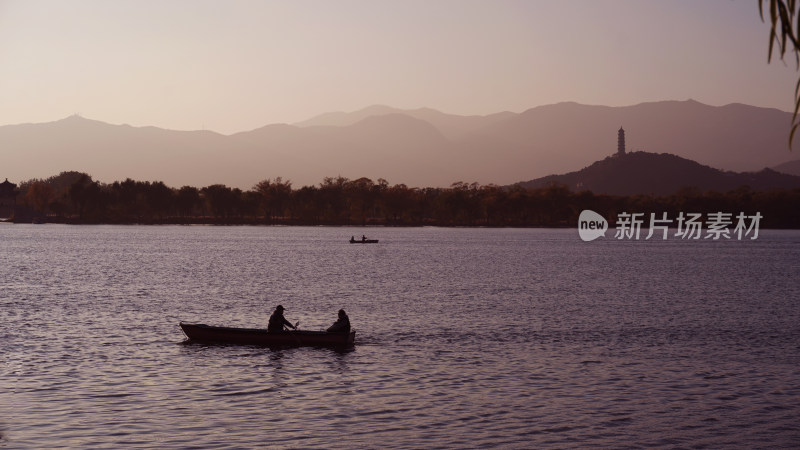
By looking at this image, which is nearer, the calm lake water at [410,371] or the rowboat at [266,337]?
the calm lake water at [410,371]

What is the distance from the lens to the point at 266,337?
4312 cm

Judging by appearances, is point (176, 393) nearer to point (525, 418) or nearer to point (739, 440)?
point (525, 418)

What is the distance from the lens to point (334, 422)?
28.3 meters

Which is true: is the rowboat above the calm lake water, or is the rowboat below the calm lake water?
above

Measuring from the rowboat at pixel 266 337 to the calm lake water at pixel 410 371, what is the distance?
2.61ft

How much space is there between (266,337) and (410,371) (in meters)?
9.41

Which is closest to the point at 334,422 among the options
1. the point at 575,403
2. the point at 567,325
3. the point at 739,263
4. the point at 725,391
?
the point at 575,403

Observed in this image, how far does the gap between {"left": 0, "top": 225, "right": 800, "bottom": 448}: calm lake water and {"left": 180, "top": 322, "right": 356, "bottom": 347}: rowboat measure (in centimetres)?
80

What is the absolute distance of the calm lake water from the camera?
2717 centimetres

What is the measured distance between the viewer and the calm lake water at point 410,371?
Answer: 27.2 metres

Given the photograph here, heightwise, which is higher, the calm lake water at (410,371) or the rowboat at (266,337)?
the rowboat at (266,337)

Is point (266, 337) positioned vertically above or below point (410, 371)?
above

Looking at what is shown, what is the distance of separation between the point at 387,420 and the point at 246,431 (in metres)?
4.82

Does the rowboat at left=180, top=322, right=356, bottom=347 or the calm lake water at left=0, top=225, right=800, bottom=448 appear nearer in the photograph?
the calm lake water at left=0, top=225, right=800, bottom=448
